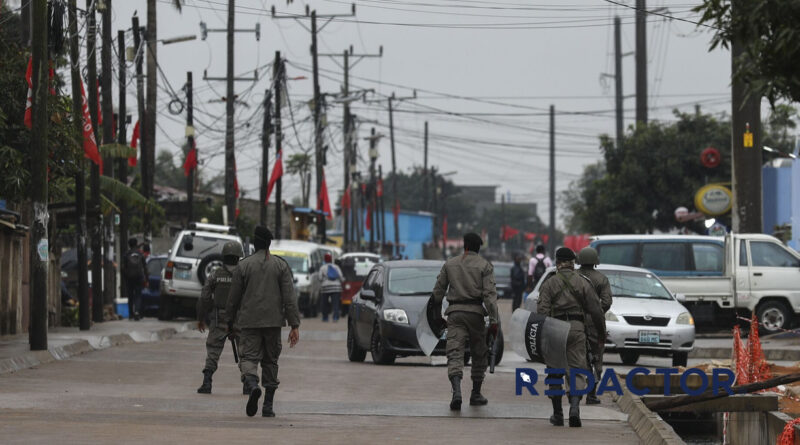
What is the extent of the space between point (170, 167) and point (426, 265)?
11455cm

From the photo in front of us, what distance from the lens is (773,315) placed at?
2972cm

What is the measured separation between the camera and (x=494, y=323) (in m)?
15.2

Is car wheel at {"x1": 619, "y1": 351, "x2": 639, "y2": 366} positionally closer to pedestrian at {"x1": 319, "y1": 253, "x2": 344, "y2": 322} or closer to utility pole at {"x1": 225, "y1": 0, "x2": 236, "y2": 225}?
pedestrian at {"x1": 319, "y1": 253, "x2": 344, "y2": 322}

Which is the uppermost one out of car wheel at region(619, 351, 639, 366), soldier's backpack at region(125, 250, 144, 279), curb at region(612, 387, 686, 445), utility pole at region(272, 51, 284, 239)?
utility pole at region(272, 51, 284, 239)

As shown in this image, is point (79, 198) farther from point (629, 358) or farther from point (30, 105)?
point (629, 358)

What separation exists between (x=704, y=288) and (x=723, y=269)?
3.20 ft

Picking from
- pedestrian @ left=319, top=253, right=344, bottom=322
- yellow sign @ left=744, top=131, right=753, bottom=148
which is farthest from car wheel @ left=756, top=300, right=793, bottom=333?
pedestrian @ left=319, top=253, right=344, bottom=322

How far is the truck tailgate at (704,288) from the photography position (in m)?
28.9

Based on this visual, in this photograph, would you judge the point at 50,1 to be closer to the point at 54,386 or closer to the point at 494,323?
the point at 54,386

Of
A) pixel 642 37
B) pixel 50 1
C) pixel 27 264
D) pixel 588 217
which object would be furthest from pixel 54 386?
pixel 588 217

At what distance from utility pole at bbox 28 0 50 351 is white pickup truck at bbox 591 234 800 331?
39.2 feet

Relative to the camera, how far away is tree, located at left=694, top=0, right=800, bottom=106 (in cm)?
771

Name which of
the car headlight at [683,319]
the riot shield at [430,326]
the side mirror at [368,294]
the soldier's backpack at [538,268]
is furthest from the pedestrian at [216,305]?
the soldier's backpack at [538,268]

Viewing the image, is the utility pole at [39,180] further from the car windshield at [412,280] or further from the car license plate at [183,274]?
the car license plate at [183,274]
